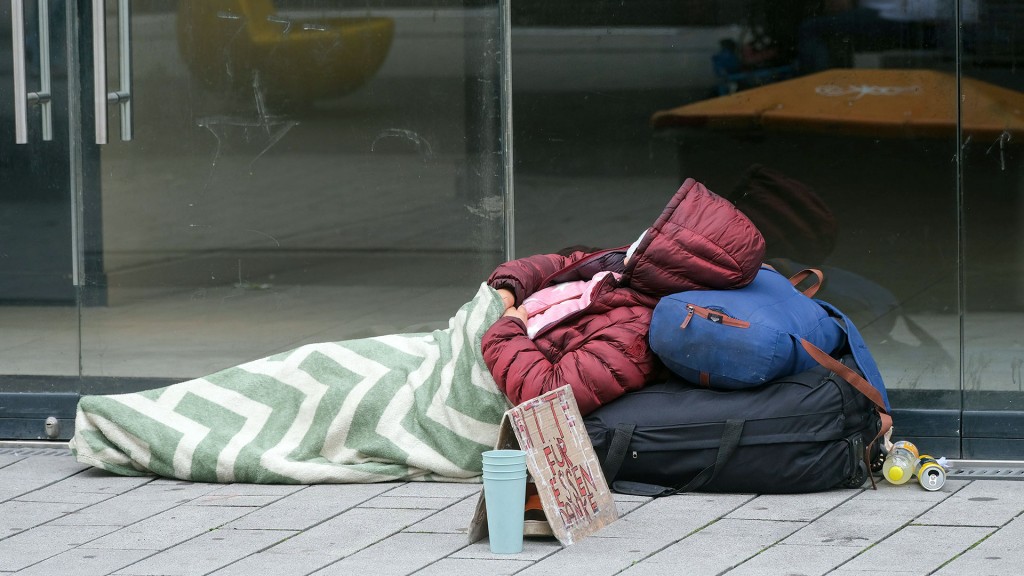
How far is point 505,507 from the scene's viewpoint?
3977 mm

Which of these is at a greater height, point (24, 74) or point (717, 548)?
point (24, 74)

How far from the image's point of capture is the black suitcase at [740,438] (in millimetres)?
4535

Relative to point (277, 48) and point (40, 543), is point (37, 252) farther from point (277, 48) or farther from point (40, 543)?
point (40, 543)

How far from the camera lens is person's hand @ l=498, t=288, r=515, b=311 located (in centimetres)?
505

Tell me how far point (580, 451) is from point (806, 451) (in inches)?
31.6

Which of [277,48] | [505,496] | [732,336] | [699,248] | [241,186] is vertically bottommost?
[505,496]

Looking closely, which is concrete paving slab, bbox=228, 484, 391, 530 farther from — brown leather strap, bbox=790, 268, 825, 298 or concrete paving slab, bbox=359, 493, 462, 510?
brown leather strap, bbox=790, 268, 825, 298

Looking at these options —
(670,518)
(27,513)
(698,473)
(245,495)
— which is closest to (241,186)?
(245,495)

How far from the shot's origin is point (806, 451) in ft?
15.0

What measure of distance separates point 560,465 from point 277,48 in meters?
2.39

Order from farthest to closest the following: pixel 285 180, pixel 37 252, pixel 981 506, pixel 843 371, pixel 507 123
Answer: pixel 37 252
pixel 285 180
pixel 507 123
pixel 843 371
pixel 981 506

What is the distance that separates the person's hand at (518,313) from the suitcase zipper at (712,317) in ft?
2.10

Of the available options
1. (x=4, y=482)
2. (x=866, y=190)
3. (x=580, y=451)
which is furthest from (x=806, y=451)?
(x=4, y=482)

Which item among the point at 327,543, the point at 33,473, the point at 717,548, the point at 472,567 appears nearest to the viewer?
the point at 472,567
